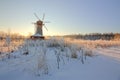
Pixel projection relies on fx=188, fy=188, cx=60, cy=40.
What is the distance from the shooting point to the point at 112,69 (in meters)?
5.81

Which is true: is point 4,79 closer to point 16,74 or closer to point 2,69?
point 16,74

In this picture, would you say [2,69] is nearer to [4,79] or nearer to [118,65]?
[4,79]

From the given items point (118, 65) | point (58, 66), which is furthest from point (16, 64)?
point (118, 65)

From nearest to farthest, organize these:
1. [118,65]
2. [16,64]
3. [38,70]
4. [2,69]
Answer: [38,70] → [2,69] → [16,64] → [118,65]

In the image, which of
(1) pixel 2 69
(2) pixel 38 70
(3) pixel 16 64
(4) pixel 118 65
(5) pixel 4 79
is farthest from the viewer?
(4) pixel 118 65

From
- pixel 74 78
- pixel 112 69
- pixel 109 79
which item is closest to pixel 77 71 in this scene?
pixel 74 78

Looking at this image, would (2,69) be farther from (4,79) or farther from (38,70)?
(38,70)

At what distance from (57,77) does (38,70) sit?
60 cm

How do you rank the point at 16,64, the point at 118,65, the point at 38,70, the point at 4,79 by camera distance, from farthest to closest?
1. the point at 118,65
2. the point at 16,64
3. the point at 38,70
4. the point at 4,79

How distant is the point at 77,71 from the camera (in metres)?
5.21

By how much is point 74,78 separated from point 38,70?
0.97 meters

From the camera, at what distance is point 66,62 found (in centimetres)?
596

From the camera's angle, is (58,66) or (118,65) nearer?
(58,66)

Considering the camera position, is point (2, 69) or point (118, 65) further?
point (118, 65)
